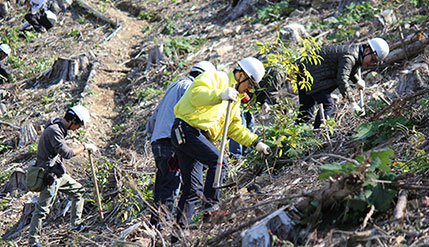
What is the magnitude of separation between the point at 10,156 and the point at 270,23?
23.3 feet

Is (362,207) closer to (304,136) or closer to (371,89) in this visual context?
(304,136)

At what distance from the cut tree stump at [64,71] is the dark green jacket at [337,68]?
7380 mm

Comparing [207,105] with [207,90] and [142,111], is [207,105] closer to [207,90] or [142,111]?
[207,90]

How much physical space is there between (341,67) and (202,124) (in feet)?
8.92

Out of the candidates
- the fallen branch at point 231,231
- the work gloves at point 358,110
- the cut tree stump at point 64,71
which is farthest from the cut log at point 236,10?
the fallen branch at point 231,231

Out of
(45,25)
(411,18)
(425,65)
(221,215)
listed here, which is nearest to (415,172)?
(221,215)

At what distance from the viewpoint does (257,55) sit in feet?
32.4

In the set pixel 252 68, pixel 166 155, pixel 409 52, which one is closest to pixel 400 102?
pixel 252 68

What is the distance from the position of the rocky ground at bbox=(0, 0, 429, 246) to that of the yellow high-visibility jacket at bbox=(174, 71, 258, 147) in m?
0.80

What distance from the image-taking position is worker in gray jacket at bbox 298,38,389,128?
6.22 m

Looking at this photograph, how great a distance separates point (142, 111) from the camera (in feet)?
32.6

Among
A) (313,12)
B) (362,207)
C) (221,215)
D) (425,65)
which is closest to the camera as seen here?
(362,207)

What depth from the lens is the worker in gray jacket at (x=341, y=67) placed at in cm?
622

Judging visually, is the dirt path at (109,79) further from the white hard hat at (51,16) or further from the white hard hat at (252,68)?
the white hard hat at (252,68)
